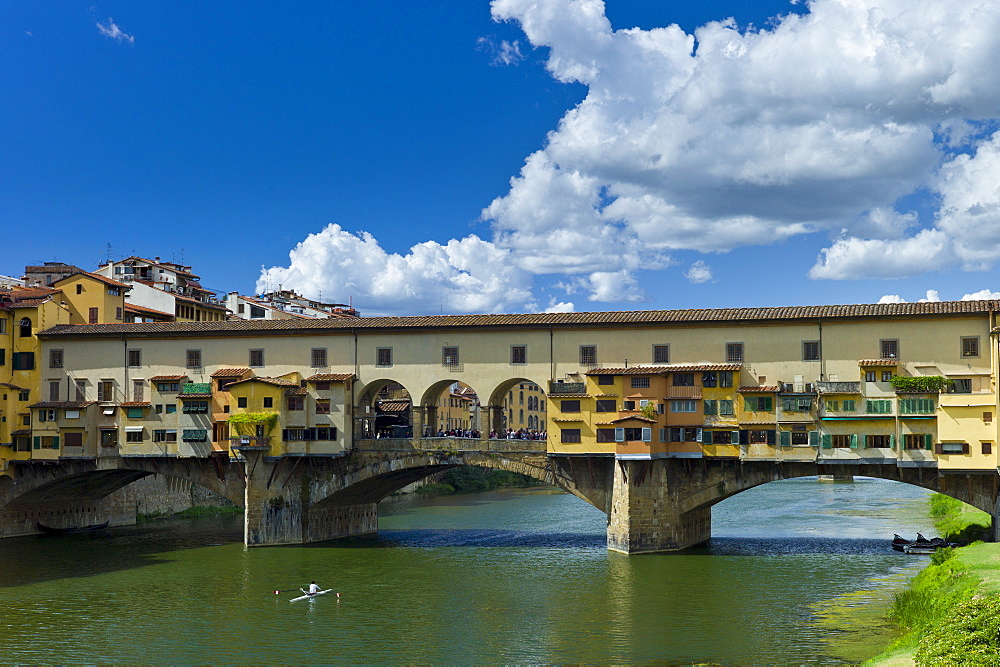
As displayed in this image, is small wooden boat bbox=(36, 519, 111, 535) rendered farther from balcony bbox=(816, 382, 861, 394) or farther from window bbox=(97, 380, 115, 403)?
balcony bbox=(816, 382, 861, 394)

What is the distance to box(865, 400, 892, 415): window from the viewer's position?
52.7 meters

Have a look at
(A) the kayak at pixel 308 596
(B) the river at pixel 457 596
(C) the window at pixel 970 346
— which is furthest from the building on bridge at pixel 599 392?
(A) the kayak at pixel 308 596

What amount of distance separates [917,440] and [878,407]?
243 cm

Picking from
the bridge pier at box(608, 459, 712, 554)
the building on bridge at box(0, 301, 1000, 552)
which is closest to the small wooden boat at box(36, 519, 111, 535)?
the building on bridge at box(0, 301, 1000, 552)

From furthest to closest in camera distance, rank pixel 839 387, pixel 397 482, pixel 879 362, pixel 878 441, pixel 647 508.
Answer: pixel 397 482
pixel 647 508
pixel 839 387
pixel 879 362
pixel 878 441

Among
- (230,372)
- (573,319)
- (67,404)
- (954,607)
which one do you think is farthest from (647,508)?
(67,404)

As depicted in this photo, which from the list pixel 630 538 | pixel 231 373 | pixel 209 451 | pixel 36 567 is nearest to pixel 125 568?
pixel 36 567

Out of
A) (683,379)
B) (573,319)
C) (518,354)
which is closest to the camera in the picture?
(683,379)

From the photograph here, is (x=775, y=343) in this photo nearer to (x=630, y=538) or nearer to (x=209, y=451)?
(x=630, y=538)

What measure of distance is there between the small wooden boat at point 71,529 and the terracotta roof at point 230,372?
1811 centimetres

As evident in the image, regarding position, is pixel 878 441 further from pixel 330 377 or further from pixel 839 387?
pixel 330 377

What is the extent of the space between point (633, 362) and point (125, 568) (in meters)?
29.6

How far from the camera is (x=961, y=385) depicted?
5212 centimetres

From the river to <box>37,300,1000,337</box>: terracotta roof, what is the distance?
12.7 metres
